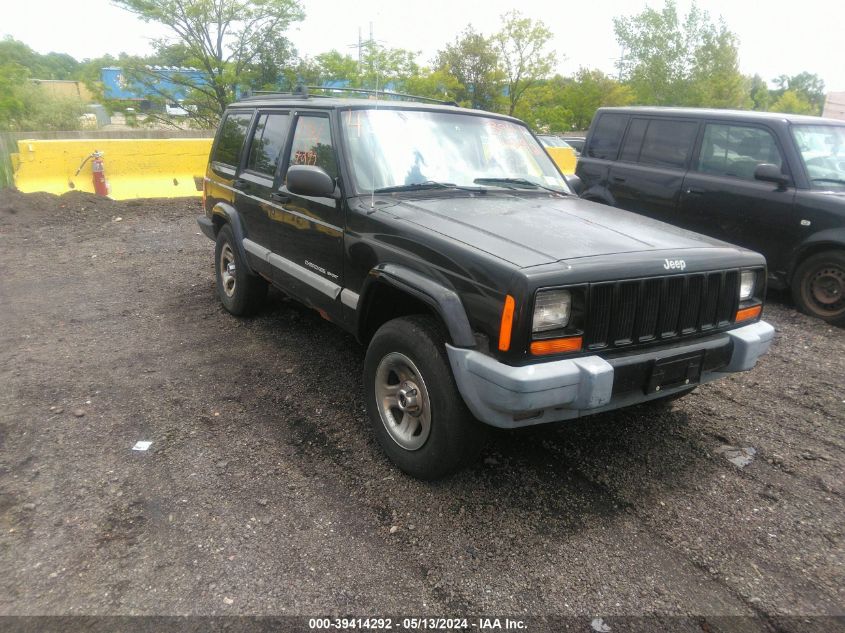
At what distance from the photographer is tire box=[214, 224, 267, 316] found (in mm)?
5359

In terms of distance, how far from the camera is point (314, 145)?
164 inches

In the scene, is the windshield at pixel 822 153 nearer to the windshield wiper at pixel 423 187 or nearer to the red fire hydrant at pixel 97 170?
the windshield wiper at pixel 423 187

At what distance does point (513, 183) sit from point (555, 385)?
Result: 1952 millimetres

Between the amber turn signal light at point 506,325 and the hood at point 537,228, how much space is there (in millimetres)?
188

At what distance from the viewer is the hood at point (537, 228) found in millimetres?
2873

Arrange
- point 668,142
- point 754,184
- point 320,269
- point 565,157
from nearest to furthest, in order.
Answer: point 320,269 → point 754,184 → point 668,142 → point 565,157

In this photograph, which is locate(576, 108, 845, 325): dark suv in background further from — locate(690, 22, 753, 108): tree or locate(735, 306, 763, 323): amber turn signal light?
locate(690, 22, 753, 108): tree

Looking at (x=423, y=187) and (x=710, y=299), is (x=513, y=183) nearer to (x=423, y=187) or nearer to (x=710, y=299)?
(x=423, y=187)

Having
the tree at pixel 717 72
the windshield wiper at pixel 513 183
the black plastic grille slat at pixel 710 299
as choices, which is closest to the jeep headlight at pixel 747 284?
the black plastic grille slat at pixel 710 299

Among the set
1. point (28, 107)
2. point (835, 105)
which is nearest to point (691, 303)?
point (28, 107)

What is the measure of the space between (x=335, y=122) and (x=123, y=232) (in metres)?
6.67

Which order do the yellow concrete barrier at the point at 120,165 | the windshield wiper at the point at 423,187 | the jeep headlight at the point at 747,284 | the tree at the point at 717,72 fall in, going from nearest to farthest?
the jeep headlight at the point at 747,284 → the windshield wiper at the point at 423,187 → the yellow concrete barrier at the point at 120,165 → the tree at the point at 717,72

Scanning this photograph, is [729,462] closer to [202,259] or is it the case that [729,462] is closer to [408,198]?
[408,198]

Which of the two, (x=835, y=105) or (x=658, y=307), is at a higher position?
(x=835, y=105)
